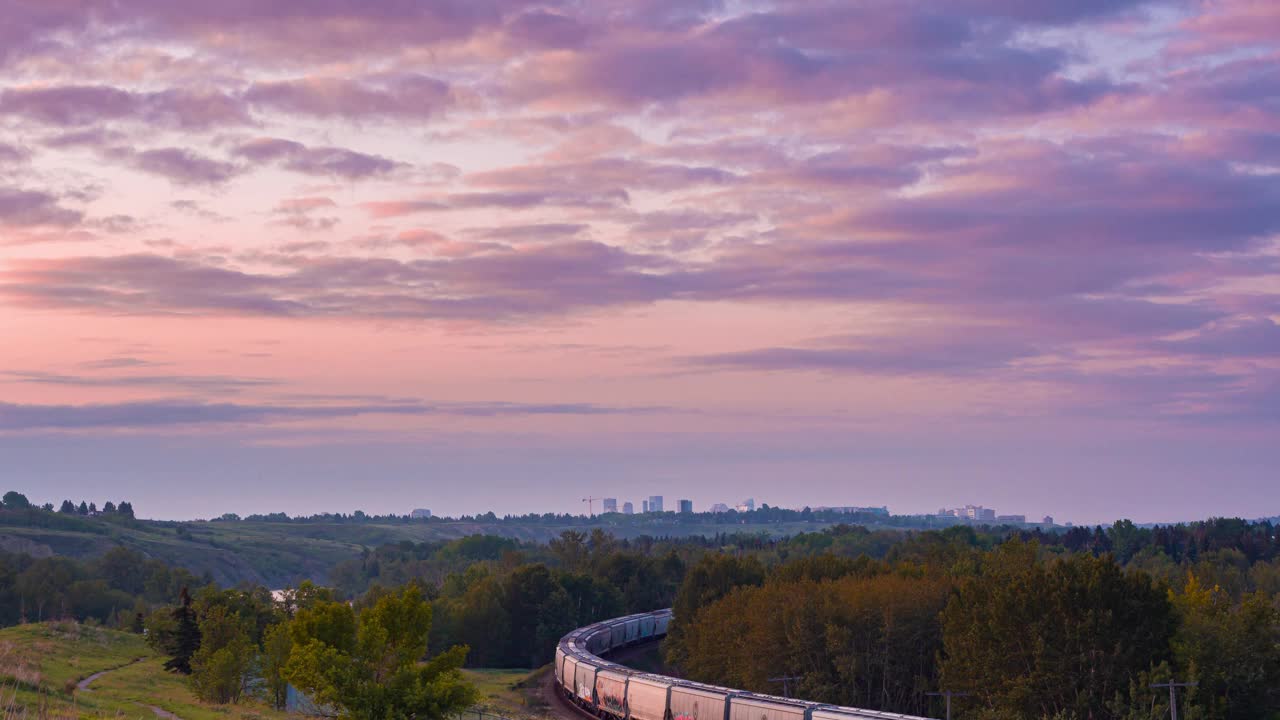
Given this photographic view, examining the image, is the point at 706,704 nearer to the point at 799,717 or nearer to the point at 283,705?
the point at 799,717

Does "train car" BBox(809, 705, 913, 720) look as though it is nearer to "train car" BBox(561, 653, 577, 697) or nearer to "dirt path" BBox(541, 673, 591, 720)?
"dirt path" BBox(541, 673, 591, 720)

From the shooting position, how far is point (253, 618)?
363ft

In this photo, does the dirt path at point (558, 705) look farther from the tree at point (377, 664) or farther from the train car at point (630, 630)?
the tree at point (377, 664)

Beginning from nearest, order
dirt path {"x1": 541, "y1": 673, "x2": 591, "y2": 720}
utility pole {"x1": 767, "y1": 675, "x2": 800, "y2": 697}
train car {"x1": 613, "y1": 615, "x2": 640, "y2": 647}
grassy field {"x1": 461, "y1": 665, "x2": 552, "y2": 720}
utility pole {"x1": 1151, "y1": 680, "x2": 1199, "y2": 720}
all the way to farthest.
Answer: utility pole {"x1": 1151, "y1": 680, "x2": 1199, "y2": 720}
grassy field {"x1": 461, "y1": 665, "x2": 552, "y2": 720}
dirt path {"x1": 541, "y1": 673, "x2": 591, "y2": 720}
utility pole {"x1": 767, "y1": 675, "x2": 800, "y2": 697}
train car {"x1": 613, "y1": 615, "x2": 640, "y2": 647}

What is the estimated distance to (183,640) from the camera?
347 feet

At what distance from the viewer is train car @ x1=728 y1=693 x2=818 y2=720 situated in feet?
233

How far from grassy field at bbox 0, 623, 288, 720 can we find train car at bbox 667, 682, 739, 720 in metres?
25.4

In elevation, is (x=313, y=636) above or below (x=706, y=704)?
above

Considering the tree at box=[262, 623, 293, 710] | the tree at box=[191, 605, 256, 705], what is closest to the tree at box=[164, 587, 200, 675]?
the tree at box=[191, 605, 256, 705]

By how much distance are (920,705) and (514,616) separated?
82.6 meters

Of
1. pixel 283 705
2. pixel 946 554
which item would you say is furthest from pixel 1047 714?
pixel 946 554

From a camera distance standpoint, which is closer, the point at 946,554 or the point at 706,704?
the point at 706,704

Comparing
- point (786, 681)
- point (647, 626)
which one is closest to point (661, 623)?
point (647, 626)

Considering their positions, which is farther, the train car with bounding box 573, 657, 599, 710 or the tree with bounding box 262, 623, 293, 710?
the train car with bounding box 573, 657, 599, 710
